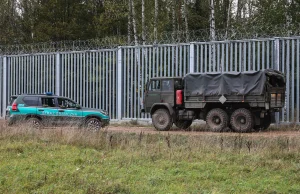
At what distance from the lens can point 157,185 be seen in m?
8.05

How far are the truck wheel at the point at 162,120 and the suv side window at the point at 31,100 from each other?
506cm

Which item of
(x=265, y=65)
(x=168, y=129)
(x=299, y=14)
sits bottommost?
(x=168, y=129)

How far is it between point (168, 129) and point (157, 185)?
11.2 metres

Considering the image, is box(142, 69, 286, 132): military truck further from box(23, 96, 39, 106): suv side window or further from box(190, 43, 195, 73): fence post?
box(23, 96, 39, 106): suv side window

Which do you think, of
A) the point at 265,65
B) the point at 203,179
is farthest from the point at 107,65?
the point at 203,179

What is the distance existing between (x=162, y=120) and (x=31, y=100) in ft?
18.6

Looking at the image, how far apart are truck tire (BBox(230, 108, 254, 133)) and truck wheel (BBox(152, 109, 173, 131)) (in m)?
2.74

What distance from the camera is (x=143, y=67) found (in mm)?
23031

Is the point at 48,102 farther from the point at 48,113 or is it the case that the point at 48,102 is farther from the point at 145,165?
the point at 145,165

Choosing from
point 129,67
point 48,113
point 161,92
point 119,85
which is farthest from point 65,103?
point 129,67

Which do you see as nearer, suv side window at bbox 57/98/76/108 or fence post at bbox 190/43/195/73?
suv side window at bbox 57/98/76/108

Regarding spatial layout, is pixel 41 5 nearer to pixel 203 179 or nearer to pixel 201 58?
pixel 201 58

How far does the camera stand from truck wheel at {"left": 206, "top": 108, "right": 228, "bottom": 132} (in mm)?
17969

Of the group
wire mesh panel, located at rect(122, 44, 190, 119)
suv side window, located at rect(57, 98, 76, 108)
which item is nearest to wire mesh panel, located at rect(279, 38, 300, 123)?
wire mesh panel, located at rect(122, 44, 190, 119)
